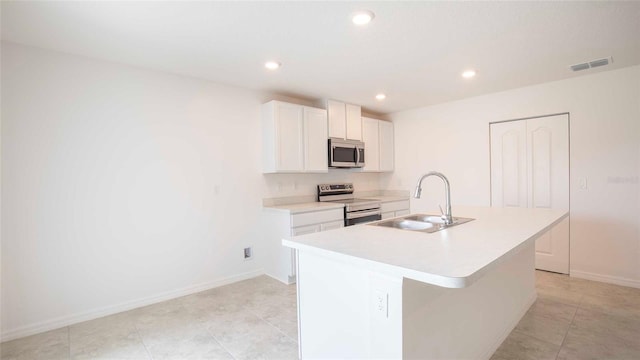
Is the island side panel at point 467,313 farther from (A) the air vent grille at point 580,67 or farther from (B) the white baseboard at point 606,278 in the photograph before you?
(A) the air vent grille at point 580,67

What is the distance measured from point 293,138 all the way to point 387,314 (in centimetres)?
282

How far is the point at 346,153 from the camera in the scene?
4.42 meters

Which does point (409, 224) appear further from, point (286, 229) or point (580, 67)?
point (580, 67)

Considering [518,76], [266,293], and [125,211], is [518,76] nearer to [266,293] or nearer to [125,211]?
[266,293]

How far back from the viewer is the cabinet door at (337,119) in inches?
167

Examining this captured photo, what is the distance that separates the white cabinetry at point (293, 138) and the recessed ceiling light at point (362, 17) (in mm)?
1768

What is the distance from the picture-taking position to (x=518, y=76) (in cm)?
341

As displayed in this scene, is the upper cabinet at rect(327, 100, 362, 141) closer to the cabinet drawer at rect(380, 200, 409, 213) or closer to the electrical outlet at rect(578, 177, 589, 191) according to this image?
the cabinet drawer at rect(380, 200, 409, 213)

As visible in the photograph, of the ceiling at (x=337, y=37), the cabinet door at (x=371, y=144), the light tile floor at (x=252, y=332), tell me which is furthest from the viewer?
the cabinet door at (x=371, y=144)

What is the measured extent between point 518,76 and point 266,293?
11.7 ft

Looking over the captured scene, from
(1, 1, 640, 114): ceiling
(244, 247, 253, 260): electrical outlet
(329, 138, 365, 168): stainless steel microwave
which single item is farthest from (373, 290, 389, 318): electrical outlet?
(329, 138, 365, 168): stainless steel microwave

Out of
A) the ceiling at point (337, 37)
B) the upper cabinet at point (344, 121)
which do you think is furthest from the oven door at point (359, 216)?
the ceiling at point (337, 37)

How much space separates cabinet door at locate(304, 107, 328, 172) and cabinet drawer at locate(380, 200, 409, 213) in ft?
3.55

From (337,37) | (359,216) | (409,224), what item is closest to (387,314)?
(409,224)
